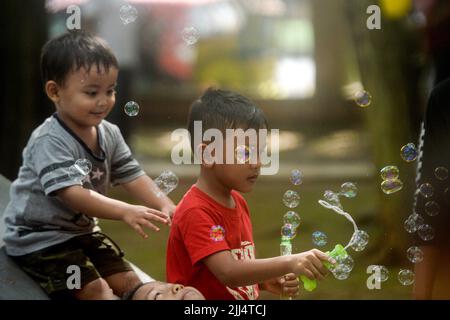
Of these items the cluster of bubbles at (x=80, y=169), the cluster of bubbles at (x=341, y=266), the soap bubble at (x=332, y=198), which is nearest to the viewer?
the cluster of bubbles at (x=341, y=266)

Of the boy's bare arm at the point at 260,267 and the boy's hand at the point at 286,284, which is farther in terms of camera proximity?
the boy's hand at the point at 286,284

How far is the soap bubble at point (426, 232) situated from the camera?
3.21 m

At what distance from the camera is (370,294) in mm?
4195

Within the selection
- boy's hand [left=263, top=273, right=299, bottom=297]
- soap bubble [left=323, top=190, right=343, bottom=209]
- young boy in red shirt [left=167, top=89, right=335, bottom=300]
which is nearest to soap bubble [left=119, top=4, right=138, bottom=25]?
young boy in red shirt [left=167, top=89, right=335, bottom=300]

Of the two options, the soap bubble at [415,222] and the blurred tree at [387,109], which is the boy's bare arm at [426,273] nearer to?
the soap bubble at [415,222]

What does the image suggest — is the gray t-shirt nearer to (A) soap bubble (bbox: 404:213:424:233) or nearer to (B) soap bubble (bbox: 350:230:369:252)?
(B) soap bubble (bbox: 350:230:369:252)

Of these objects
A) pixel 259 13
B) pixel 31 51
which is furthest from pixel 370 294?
pixel 259 13

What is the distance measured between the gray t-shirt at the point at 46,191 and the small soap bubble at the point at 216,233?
0.48 meters

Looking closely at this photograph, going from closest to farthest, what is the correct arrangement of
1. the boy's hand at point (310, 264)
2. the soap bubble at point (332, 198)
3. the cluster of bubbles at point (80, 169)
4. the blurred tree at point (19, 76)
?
1. the boy's hand at point (310, 264)
2. the cluster of bubbles at point (80, 169)
3. the soap bubble at point (332, 198)
4. the blurred tree at point (19, 76)

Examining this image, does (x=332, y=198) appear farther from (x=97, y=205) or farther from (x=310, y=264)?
(x=97, y=205)

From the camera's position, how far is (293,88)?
37.2ft

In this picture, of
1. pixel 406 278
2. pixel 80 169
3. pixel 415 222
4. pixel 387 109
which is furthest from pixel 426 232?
pixel 387 109

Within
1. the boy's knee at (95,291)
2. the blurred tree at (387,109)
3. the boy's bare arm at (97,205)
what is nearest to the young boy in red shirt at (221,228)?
the boy's bare arm at (97,205)

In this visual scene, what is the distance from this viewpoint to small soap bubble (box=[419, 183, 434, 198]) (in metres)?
3.22
